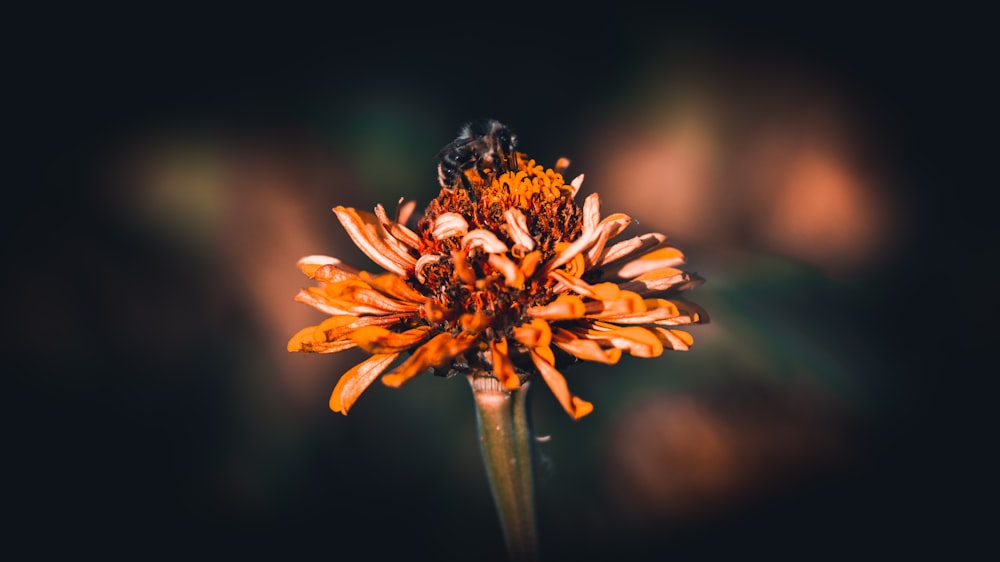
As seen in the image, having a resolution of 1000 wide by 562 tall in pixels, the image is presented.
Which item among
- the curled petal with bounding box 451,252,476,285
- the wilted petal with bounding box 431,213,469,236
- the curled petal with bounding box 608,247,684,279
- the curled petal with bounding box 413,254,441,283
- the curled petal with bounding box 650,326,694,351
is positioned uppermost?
the wilted petal with bounding box 431,213,469,236

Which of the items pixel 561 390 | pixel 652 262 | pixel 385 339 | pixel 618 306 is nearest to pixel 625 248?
pixel 652 262

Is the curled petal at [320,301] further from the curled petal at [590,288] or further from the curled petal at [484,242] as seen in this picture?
the curled petal at [590,288]

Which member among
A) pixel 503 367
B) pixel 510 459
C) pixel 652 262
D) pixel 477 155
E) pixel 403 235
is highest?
pixel 477 155

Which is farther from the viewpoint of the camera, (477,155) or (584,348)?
(477,155)

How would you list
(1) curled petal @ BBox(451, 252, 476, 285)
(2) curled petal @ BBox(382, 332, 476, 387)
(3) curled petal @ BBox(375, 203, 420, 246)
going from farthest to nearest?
(3) curled petal @ BBox(375, 203, 420, 246), (1) curled petal @ BBox(451, 252, 476, 285), (2) curled petal @ BBox(382, 332, 476, 387)

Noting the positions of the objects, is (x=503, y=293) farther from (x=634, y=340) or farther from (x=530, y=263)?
(x=634, y=340)

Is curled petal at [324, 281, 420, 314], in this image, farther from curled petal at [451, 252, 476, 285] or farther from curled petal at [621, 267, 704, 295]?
curled petal at [621, 267, 704, 295]

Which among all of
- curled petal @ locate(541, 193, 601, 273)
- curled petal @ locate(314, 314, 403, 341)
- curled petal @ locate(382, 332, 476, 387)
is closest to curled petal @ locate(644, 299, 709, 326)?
curled petal @ locate(541, 193, 601, 273)
